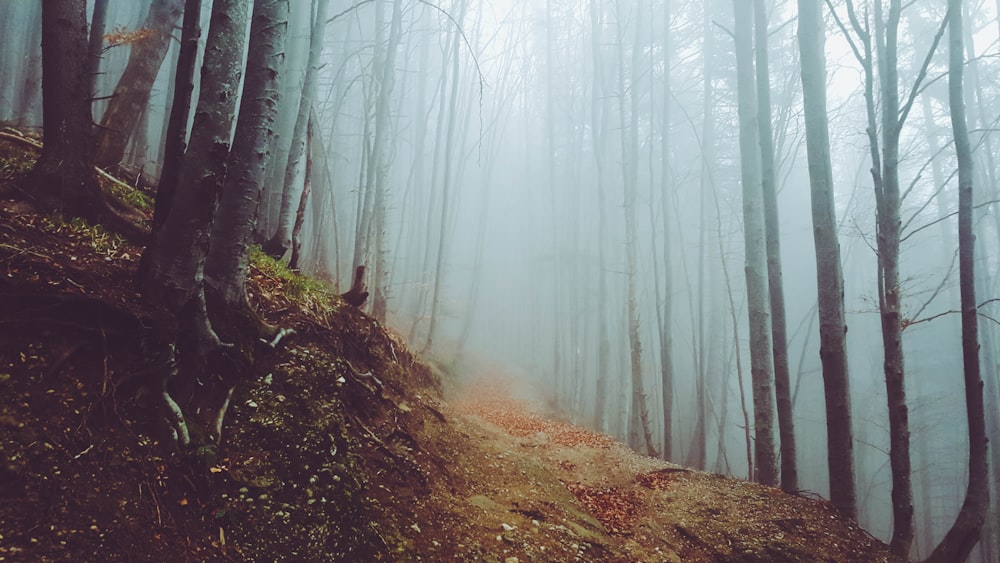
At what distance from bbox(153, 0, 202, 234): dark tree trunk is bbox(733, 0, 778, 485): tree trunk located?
20.8 feet

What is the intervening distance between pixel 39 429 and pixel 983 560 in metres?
18.0

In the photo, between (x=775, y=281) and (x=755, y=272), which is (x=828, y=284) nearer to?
(x=775, y=281)

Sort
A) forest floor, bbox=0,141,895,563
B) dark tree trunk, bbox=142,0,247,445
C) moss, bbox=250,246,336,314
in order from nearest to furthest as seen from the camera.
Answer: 1. forest floor, bbox=0,141,895,563
2. dark tree trunk, bbox=142,0,247,445
3. moss, bbox=250,246,336,314

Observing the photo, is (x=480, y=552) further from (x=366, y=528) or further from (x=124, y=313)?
(x=124, y=313)

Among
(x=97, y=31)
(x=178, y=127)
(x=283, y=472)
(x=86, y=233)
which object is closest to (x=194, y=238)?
(x=178, y=127)

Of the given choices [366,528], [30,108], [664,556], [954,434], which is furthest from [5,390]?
[954,434]

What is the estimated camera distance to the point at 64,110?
2.87 metres

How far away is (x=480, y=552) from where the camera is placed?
8.21ft

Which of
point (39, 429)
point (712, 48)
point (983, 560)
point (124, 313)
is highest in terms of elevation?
point (712, 48)

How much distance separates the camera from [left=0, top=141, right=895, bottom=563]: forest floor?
5.31 feet

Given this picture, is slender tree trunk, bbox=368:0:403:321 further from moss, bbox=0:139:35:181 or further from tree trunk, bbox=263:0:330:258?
moss, bbox=0:139:35:181

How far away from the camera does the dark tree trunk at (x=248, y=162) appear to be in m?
2.75

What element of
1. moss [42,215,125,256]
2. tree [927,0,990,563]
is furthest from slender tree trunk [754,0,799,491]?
moss [42,215,125,256]

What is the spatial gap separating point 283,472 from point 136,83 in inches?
212
